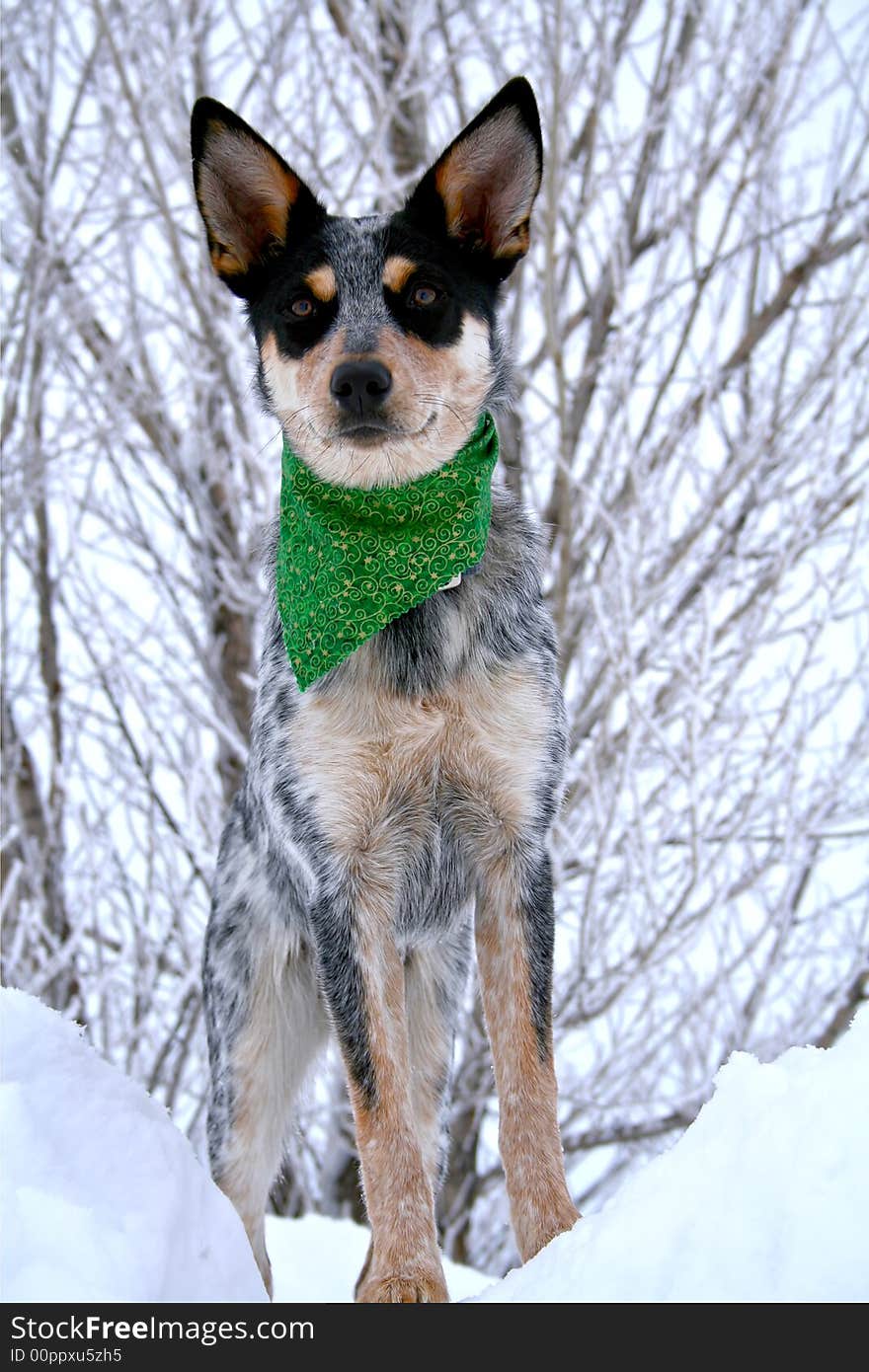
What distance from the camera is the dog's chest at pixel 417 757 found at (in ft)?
7.79

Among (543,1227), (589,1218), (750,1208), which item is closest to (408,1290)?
(543,1227)

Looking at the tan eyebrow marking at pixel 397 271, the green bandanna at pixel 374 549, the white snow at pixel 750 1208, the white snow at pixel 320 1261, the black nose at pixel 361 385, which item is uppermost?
the tan eyebrow marking at pixel 397 271

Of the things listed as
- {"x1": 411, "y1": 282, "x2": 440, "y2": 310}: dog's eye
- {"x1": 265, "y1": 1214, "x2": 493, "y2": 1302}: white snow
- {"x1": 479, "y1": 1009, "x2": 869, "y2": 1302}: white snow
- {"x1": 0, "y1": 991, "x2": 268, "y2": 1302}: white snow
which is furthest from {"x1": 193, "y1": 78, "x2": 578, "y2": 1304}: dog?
{"x1": 265, "y1": 1214, "x2": 493, "y2": 1302}: white snow

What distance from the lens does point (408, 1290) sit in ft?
7.09

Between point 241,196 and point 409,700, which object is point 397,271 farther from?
point 409,700

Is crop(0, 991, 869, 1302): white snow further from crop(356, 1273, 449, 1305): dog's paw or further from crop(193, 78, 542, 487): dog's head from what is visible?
crop(193, 78, 542, 487): dog's head

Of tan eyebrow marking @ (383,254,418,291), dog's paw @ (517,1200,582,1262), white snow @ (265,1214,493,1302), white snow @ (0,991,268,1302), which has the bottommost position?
white snow @ (265,1214,493,1302)

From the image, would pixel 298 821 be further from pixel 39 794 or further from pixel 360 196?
pixel 39 794

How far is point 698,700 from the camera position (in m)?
4.38

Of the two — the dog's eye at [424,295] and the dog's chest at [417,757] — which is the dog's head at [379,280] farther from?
the dog's chest at [417,757]

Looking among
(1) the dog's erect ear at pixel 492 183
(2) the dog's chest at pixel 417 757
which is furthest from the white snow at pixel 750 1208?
(1) the dog's erect ear at pixel 492 183

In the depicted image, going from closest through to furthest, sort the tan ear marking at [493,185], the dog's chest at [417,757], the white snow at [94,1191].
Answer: the white snow at [94,1191] < the dog's chest at [417,757] < the tan ear marking at [493,185]

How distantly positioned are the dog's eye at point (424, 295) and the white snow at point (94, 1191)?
1.37m

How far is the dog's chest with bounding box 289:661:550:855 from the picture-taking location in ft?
7.79
